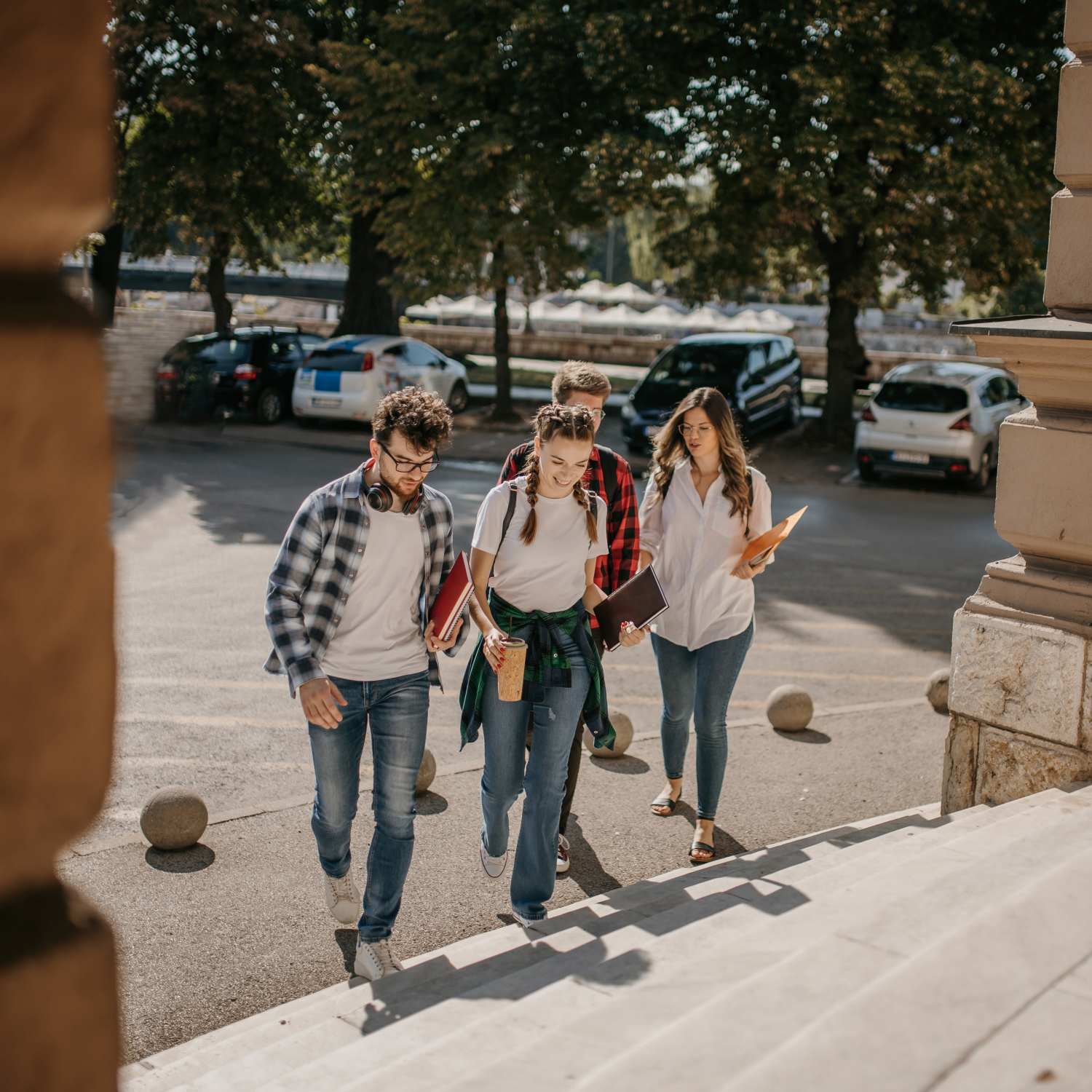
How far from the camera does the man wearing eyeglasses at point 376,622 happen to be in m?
4.62

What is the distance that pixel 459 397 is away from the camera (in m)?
26.7

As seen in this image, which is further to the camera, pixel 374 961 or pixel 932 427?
pixel 932 427

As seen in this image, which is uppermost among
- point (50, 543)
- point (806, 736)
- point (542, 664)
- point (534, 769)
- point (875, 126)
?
point (875, 126)

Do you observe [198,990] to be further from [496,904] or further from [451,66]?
[451,66]

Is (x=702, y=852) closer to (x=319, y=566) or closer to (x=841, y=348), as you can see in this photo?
(x=319, y=566)

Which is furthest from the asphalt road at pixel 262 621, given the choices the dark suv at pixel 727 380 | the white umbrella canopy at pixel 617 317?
the white umbrella canopy at pixel 617 317

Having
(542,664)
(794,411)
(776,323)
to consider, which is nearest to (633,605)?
(542,664)

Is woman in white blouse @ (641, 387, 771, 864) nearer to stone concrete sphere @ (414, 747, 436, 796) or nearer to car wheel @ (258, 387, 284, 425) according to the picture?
stone concrete sphere @ (414, 747, 436, 796)

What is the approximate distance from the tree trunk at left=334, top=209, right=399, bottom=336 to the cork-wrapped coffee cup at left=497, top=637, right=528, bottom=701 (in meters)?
23.1

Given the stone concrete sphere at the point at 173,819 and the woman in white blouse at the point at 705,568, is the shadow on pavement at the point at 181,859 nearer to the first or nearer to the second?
the stone concrete sphere at the point at 173,819

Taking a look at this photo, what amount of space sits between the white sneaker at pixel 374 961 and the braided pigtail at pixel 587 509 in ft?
5.53

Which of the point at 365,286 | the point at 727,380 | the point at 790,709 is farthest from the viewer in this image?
the point at 365,286

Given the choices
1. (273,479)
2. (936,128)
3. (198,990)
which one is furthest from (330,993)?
(936,128)

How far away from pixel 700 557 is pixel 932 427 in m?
14.4
